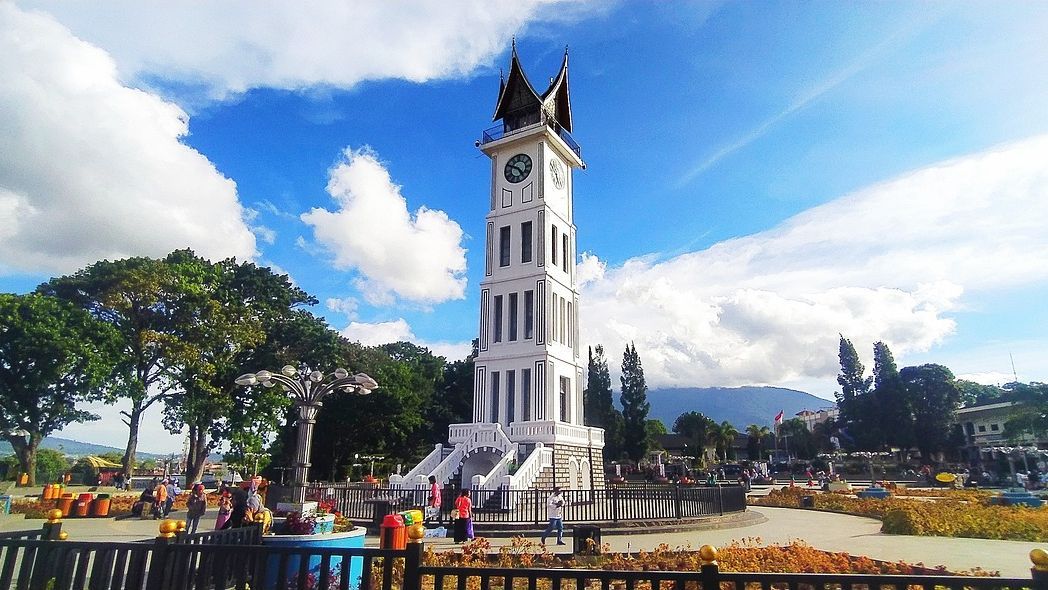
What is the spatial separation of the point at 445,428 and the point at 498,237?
1885cm

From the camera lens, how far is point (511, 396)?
110ft

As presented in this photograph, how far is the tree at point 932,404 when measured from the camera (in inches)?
2457

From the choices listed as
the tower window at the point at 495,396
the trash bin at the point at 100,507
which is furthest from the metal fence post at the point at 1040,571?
the tower window at the point at 495,396

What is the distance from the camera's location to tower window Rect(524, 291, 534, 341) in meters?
34.2

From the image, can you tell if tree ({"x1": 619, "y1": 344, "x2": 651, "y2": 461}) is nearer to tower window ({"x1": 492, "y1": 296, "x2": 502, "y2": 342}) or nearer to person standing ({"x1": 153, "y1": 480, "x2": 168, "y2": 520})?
tower window ({"x1": 492, "y1": 296, "x2": 502, "y2": 342})

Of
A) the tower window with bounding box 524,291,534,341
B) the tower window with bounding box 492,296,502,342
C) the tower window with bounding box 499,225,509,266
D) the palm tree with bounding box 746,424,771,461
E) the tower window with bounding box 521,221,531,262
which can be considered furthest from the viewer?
the palm tree with bounding box 746,424,771,461

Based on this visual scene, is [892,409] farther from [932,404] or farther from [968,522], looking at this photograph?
[968,522]

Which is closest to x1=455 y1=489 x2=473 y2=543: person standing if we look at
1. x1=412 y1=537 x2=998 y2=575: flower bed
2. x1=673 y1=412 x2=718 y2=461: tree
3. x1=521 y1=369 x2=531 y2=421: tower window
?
x1=412 y1=537 x2=998 y2=575: flower bed

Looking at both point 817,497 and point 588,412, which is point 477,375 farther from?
point 588,412

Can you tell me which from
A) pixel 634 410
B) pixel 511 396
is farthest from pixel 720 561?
pixel 634 410

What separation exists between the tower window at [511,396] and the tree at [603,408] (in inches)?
1111

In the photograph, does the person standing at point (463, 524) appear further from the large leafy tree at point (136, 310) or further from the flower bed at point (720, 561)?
the large leafy tree at point (136, 310)

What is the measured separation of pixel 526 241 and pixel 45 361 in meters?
26.4

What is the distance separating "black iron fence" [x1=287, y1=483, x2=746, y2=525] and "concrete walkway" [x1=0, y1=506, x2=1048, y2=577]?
0.94m
